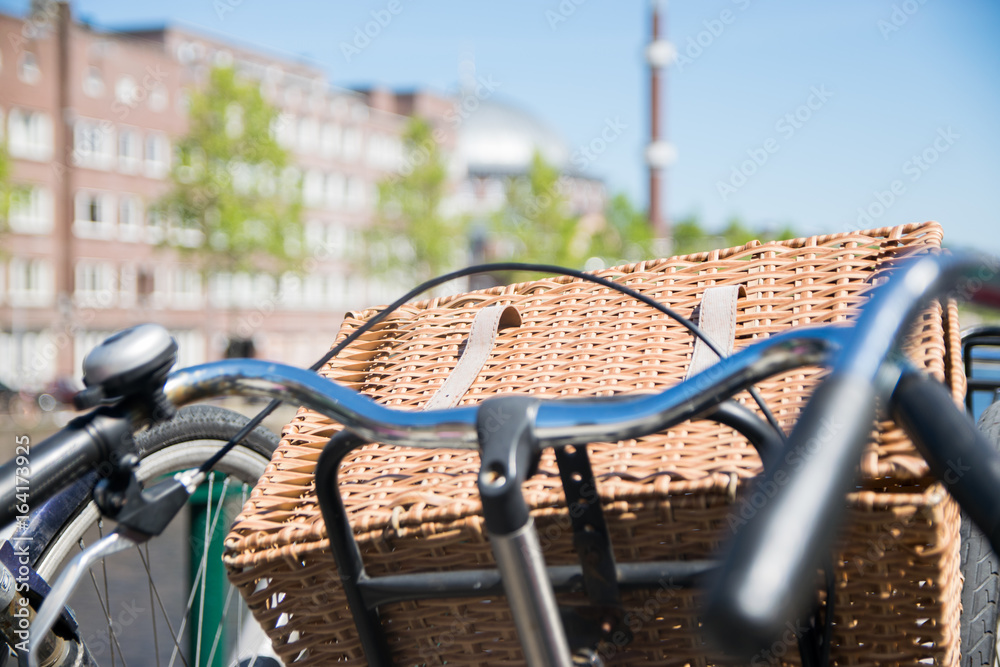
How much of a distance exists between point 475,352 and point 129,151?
1451 inches

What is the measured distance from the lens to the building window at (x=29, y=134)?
30.9m

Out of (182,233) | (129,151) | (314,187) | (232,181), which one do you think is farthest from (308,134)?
(232,181)

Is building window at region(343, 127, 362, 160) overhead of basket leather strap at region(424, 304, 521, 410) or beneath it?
beneath

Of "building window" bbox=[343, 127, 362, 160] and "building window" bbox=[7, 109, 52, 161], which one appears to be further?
"building window" bbox=[343, 127, 362, 160]

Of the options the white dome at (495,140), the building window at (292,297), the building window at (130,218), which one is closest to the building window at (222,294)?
the building window at (292,297)

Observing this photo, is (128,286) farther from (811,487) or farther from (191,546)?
(811,487)

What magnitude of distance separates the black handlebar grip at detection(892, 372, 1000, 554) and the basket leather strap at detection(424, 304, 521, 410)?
0.60 metres

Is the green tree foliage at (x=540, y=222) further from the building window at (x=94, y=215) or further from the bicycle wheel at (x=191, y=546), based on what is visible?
the bicycle wheel at (x=191, y=546)

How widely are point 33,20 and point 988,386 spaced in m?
35.1

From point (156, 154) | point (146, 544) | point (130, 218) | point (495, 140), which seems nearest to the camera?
point (146, 544)

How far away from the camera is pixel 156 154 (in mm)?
35812

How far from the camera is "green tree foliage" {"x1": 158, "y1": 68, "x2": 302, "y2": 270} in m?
24.6

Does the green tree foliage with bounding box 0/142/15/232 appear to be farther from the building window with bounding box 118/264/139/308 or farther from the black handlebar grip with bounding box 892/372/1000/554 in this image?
Answer: the black handlebar grip with bounding box 892/372/1000/554

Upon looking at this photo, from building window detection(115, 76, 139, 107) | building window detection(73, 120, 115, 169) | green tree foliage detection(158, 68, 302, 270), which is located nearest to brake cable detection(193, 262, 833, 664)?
green tree foliage detection(158, 68, 302, 270)
